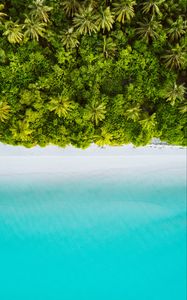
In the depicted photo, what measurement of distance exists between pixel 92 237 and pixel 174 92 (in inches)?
224

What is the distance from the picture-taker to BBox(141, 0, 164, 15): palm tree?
11367 millimetres

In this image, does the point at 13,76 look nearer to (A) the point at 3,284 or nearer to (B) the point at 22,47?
(B) the point at 22,47

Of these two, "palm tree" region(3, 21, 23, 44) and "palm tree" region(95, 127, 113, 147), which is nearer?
"palm tree" region(3, 21, 23, 44)

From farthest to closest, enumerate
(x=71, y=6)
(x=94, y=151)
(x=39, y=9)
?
(x=94, y=151) < (x=71, y=6) < (x=39, y=9)

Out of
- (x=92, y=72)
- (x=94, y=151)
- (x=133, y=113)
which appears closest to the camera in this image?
(x=133, y=113)

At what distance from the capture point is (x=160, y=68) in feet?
39.9

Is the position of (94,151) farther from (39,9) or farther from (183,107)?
(39,9)

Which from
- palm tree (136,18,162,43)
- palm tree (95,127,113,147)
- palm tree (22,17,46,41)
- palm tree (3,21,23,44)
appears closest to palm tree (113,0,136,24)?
palm tree (136,18,162,43)

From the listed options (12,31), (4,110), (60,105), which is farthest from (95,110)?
(12,31)

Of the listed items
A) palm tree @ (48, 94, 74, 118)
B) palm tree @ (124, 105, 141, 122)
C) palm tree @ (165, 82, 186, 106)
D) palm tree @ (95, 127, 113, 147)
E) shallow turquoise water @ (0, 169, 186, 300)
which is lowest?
shallow turquoise water @ (0, 169, 186, 300)

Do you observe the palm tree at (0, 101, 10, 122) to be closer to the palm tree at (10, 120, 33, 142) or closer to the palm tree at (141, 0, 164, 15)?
the palm tree at (10, 120, 33, 142)

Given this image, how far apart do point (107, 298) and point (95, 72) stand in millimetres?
7532

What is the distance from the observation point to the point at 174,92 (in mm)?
11602

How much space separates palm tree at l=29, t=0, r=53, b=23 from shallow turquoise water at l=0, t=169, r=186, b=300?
207 inches
